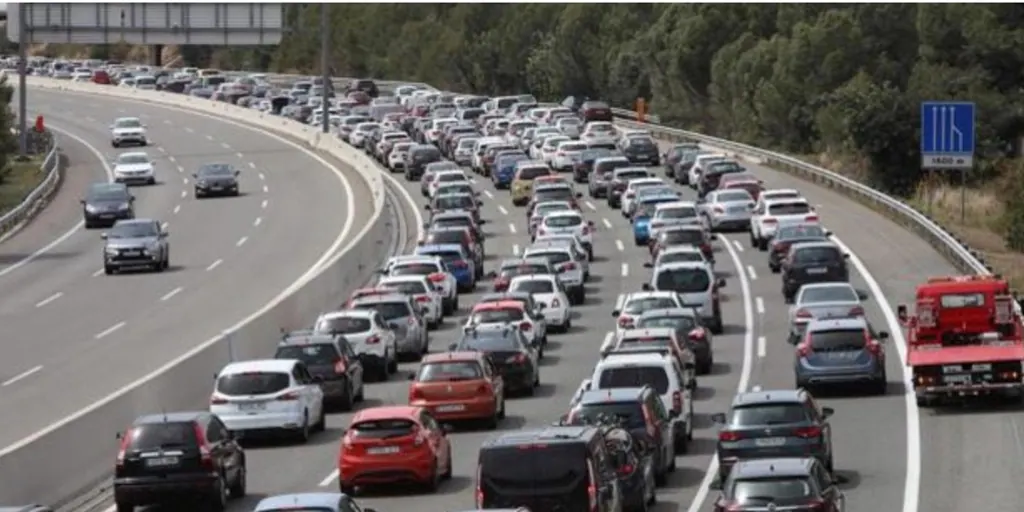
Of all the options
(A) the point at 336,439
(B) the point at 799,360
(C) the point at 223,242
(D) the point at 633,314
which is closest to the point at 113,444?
(A) the point at 336,439

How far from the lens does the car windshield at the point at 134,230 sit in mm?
66188

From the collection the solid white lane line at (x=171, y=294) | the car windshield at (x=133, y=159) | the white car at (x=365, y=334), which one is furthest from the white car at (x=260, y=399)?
the car windshield at (x=133, y=159)

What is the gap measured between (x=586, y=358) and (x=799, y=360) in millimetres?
8174

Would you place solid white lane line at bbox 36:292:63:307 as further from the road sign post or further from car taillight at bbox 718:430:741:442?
car taillight at bbox 718:430:741:442

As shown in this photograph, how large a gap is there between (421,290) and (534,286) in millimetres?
2514

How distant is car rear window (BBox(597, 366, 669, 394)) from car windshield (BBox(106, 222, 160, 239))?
107ft

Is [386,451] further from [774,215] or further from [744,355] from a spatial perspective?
[774,215]

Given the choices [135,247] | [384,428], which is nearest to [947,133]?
[135,247]

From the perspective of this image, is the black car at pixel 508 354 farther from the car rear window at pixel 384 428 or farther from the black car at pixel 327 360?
the car rear window at pixel 384 428

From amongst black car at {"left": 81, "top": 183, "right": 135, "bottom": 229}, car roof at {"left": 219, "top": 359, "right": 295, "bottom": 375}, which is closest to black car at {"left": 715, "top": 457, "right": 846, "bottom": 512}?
car roof at {"left": 219, "top": 359, "right": 295, "bottom": 375}

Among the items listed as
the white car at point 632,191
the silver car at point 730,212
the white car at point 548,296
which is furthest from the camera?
the white car at point 632,191

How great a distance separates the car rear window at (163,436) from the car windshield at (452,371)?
8408 millimetres

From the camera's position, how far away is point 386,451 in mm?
31547

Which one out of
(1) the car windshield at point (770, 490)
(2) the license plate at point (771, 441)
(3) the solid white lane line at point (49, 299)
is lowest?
(3) the solid white lane line at point (49, 299)
